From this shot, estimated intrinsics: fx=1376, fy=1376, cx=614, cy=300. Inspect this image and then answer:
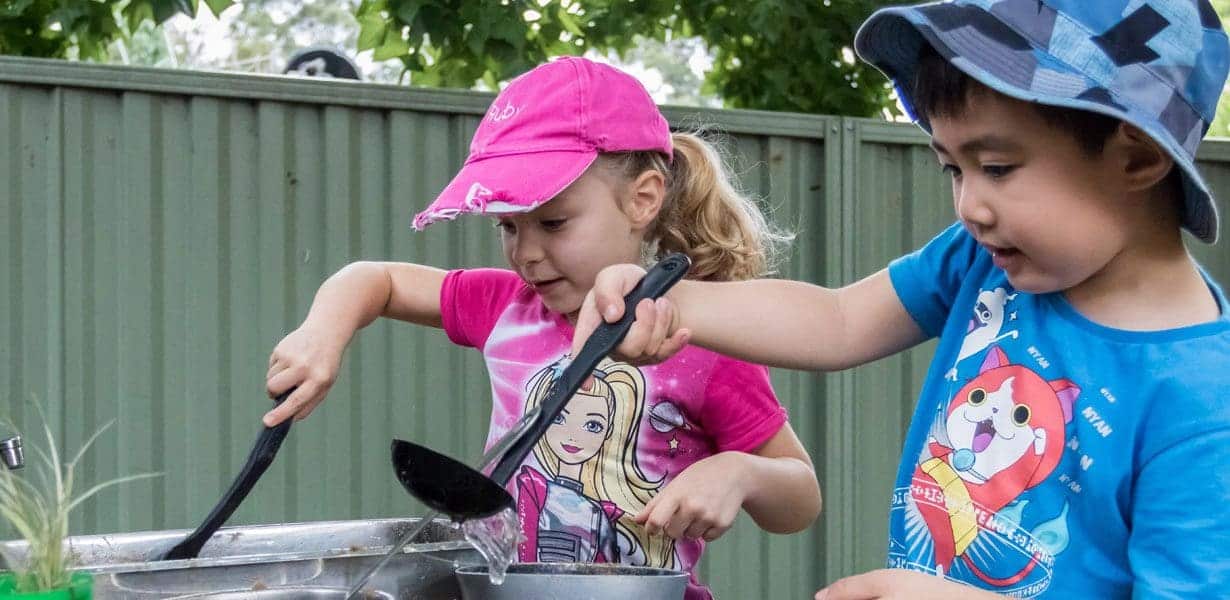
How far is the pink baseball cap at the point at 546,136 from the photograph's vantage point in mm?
1743

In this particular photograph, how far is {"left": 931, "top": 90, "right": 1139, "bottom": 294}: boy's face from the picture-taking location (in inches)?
49.8

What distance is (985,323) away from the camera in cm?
147

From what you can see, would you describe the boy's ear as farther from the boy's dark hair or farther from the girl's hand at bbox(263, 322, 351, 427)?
the girl's hand at bbox(263, 322, 351, 427)

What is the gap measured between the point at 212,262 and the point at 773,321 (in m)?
2.22

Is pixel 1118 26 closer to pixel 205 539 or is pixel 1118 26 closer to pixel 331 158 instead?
pixel 205 539

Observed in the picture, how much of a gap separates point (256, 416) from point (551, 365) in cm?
169

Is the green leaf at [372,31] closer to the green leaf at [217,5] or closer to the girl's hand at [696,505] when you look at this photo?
the green leaf at [217,5]

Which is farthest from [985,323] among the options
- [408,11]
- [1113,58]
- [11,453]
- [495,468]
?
[408,11]

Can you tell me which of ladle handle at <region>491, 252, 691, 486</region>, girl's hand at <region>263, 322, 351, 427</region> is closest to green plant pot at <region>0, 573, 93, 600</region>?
ladle handle at <region>491, 252, 691, 486</region>

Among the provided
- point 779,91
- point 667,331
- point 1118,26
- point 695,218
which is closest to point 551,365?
point 695,218

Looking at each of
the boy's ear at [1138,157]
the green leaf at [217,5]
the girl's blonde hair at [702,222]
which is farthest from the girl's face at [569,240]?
the green leaf at [217,5]

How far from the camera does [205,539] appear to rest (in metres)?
1.54

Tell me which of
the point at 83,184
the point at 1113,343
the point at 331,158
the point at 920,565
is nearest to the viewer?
the point at 1113,343

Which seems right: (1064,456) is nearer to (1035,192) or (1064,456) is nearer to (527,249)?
(1035,192)
